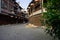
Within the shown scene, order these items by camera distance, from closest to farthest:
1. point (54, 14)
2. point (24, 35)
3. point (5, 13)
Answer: point (54, 14)
point (24, 35)
point (5, 13)

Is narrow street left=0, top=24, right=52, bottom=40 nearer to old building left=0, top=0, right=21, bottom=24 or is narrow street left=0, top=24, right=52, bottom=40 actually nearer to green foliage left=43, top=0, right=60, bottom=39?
green foliage left=43, top=0, right=60, bottom=39

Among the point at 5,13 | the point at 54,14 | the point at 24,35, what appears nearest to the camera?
the point at 54,14

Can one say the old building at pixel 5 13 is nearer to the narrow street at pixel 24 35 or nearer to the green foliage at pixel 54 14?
the narrow street at pixel 24 35

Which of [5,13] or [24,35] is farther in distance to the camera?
[5,13]

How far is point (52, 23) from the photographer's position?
319 inches

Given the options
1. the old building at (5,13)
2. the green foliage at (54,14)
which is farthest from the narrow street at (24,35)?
the old building at (5,13)

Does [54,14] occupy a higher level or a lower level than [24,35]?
higher

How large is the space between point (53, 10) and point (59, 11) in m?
0.29

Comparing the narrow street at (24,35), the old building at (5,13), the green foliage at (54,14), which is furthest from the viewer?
the old building at (5,13)

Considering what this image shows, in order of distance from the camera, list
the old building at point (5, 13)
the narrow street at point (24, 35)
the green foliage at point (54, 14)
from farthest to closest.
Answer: the old building at point (5, 13)
the narrow street at point (24, 35)
the green foliage at point (54, 14)

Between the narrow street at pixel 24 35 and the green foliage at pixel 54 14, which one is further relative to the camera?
the narrow street at pixel 24 35

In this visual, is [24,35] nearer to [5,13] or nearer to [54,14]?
[54,14]

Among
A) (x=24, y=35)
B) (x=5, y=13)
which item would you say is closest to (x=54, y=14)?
(x=24, y=35)

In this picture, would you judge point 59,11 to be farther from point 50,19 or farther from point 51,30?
point 51,30
